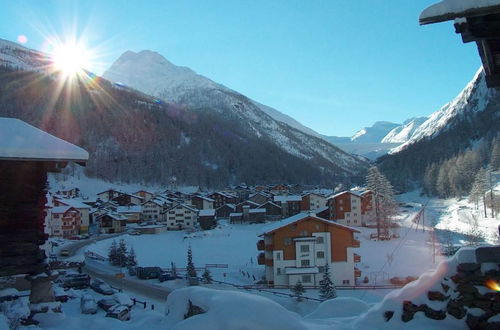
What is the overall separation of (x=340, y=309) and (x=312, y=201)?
6525cm

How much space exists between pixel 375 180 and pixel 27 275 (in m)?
52.9

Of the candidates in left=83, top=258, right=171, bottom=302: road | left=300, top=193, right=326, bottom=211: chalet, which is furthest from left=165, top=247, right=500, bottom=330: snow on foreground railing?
left=300, top=193, right=326, bottom=211: chalet

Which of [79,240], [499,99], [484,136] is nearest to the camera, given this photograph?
[79,240]

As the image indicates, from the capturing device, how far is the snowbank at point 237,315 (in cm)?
594

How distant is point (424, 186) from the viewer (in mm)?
104688

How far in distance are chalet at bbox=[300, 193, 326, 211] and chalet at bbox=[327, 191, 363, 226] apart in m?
10.6

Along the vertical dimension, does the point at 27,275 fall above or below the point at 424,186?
below

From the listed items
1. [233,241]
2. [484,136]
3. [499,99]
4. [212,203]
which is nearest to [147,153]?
[212,203]

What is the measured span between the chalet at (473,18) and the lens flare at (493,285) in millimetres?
3196

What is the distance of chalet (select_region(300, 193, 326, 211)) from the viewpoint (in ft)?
237

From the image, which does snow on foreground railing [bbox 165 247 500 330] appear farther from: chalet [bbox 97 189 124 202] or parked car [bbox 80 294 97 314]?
chalet [bbox 97 189 124 202]

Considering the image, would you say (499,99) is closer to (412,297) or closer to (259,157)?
(259,157)

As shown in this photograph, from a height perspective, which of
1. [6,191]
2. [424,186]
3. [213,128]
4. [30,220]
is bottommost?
[30,220]

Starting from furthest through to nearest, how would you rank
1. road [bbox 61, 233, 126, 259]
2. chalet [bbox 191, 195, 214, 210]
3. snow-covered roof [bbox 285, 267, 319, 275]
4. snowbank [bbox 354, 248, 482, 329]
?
chalet [bbox 191, 195, 214, 210], road [bbox 61, 233, 126, 259], snow-covered roof [bbox 285, 267, 319, 275], snowbank [bbox 354, 248, 482, 329]
